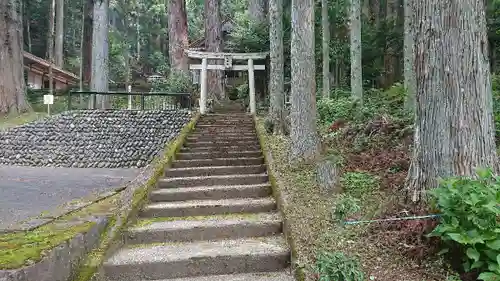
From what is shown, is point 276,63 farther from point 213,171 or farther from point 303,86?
point 213,171

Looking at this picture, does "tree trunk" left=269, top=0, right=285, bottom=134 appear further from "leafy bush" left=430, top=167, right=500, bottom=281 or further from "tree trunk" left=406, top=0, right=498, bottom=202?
"leafy bush" left=430, top=167, right=500, bottom=281

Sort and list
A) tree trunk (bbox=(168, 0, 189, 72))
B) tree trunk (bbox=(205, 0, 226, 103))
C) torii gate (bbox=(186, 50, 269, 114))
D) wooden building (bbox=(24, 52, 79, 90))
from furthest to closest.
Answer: wooden building (bbox=(24, 52, 79, 90)), tree trunk (bbox=(168, 0, 189, 72)), tree trunk (bbox=(205, 0, 226, 103)), torii gate (bbox=(186, 50, 269, 114))

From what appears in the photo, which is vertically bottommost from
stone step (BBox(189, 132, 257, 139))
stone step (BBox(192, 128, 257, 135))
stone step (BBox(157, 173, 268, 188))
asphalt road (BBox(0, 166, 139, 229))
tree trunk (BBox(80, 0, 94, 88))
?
asphalt road (BBox(0, 166, 139, 229))

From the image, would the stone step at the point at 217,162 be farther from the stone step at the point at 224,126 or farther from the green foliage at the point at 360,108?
the stone step at the point at 224,126

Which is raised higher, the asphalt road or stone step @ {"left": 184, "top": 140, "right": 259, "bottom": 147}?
stone step @ {"left": 184, "top": 140, "right": 259, "bottom": 147}

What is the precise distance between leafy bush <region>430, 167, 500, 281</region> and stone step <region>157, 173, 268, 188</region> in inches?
145

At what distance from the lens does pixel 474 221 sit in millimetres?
3043

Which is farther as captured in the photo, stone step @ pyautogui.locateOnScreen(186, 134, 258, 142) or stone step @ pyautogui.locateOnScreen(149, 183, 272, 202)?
stone step @ pyautogui.locateOnScreen(186, 134, 258, 142)

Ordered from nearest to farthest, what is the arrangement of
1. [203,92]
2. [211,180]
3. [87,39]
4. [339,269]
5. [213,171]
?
[339,269]
[211,180]
[213,171]
[203,92]
[87,39]

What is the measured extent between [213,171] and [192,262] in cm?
331

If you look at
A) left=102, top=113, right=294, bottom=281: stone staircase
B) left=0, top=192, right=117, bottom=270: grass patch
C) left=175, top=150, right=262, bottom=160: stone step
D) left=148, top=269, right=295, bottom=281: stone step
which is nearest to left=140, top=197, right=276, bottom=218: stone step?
left=102, top=113, right=294, bottom=281: stone staircase

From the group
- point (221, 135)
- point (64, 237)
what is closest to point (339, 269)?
point (64, 237)

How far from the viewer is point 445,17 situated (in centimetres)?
388

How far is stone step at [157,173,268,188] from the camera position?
21.5ft
